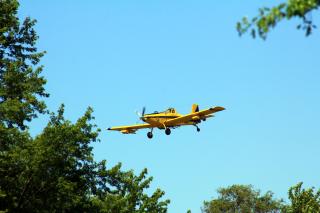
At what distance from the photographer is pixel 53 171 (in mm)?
37406

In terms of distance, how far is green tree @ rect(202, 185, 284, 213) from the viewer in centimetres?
11625

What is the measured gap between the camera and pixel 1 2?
48.0 m

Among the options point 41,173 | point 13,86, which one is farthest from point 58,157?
point 13,86

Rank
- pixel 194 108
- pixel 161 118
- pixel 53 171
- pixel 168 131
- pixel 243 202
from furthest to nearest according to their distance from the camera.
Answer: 1. pixel 243 202
2. pixel 194 108
3. pixel 161 118
4. pixel 168 131
5. pixel 53 171

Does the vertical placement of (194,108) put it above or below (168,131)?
above

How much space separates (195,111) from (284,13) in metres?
39.3

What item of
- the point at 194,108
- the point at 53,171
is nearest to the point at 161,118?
the point at 194,108

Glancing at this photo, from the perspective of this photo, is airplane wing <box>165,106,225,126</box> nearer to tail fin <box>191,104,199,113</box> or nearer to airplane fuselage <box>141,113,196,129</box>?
airplane fuselage <box>141,113,196,129</box>

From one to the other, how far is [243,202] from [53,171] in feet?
274

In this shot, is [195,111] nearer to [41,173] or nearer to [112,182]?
[112,182]

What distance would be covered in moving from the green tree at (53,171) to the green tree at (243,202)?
250 feet

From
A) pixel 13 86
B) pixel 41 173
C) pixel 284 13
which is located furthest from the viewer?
pixel 13 86

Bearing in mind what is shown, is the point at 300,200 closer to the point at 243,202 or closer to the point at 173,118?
the point at 173,118

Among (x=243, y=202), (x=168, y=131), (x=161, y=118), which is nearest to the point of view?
(x=168, y=131)
